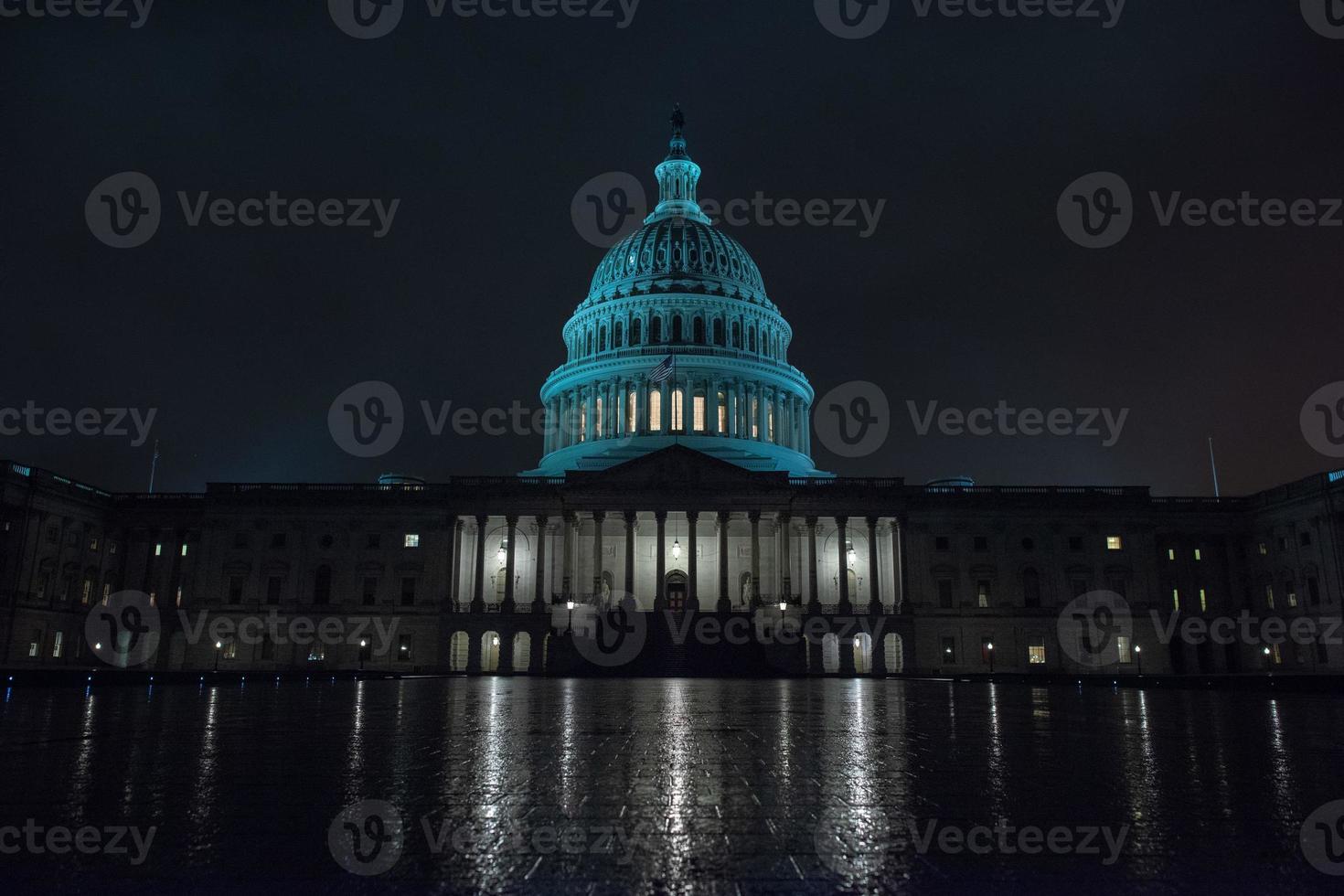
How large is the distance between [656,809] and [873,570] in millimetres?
71143

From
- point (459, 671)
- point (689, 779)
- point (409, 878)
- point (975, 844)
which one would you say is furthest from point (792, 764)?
point (459, 671)

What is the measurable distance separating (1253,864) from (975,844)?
1.46 m

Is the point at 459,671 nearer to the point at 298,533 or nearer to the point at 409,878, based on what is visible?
the point at 298,533

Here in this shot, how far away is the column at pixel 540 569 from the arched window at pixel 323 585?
17.2 meters

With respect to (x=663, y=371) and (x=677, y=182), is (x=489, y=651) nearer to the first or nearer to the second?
(x=663, y=371)

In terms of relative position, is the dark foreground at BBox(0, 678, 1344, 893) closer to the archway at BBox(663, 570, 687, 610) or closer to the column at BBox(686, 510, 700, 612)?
the column at BBox(686, 510, 700, 612)

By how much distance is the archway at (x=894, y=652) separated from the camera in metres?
73.9

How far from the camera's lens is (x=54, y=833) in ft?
18.8

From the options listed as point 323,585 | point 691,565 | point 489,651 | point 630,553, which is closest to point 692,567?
point 691,565

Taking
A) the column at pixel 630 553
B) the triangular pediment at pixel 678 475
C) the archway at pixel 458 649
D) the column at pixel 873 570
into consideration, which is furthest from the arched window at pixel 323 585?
the column at pixel 873 570

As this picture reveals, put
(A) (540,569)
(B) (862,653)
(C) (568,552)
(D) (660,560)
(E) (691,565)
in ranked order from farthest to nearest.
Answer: (C) (568,552)
(A) (540,569)
(D) (660,560)
(B) (862,653)
(E) (691,565)

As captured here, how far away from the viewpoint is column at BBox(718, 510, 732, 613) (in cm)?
7019

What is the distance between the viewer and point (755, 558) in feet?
241

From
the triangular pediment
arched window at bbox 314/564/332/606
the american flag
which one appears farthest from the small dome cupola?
arched window at bbox 314/564/332/606
